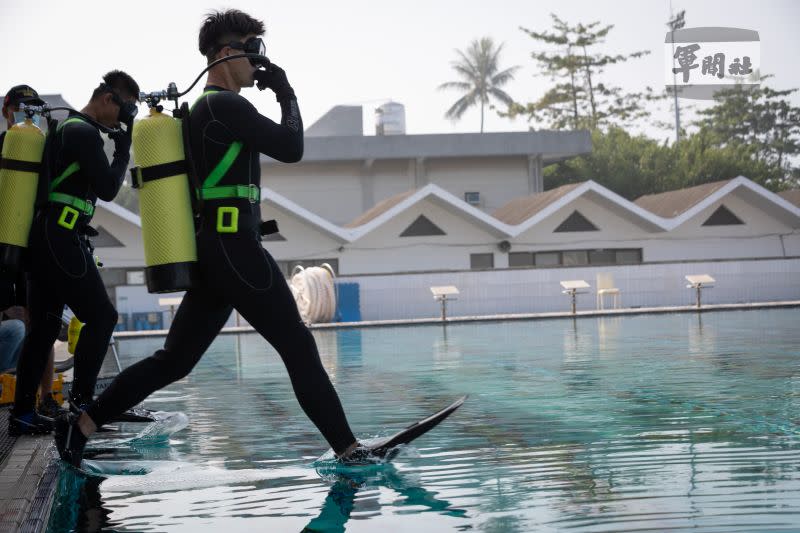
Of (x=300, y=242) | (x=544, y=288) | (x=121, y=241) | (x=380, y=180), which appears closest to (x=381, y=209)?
(x=300, y=242)

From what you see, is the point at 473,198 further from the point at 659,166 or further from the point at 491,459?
the point at 491,459

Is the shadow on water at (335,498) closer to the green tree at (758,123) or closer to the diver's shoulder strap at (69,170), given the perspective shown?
the diver's shoulder strap at (69,170)

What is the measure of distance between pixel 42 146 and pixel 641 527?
4003 mm

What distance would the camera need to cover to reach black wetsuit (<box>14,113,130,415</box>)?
20.6 ft

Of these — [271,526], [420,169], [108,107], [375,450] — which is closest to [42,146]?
[108,107]

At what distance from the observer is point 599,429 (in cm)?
670

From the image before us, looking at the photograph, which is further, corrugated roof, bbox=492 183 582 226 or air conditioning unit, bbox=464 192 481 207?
air conditioning unit, bbox=464 192 481 207

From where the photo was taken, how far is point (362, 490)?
4.91 metres

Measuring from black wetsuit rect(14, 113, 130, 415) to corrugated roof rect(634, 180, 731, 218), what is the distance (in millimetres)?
34813

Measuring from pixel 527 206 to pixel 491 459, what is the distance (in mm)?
34885

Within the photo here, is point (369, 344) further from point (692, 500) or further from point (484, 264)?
point (484, 264)

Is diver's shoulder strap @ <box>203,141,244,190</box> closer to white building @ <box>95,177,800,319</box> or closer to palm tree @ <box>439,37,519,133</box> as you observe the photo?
white building @ <box>95,177,800,319</box>

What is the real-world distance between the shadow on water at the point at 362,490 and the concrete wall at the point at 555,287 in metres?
29.5

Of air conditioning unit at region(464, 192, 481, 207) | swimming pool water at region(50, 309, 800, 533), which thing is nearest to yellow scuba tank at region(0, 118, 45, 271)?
swimming pool water at region(50, 309, 800, 533)
